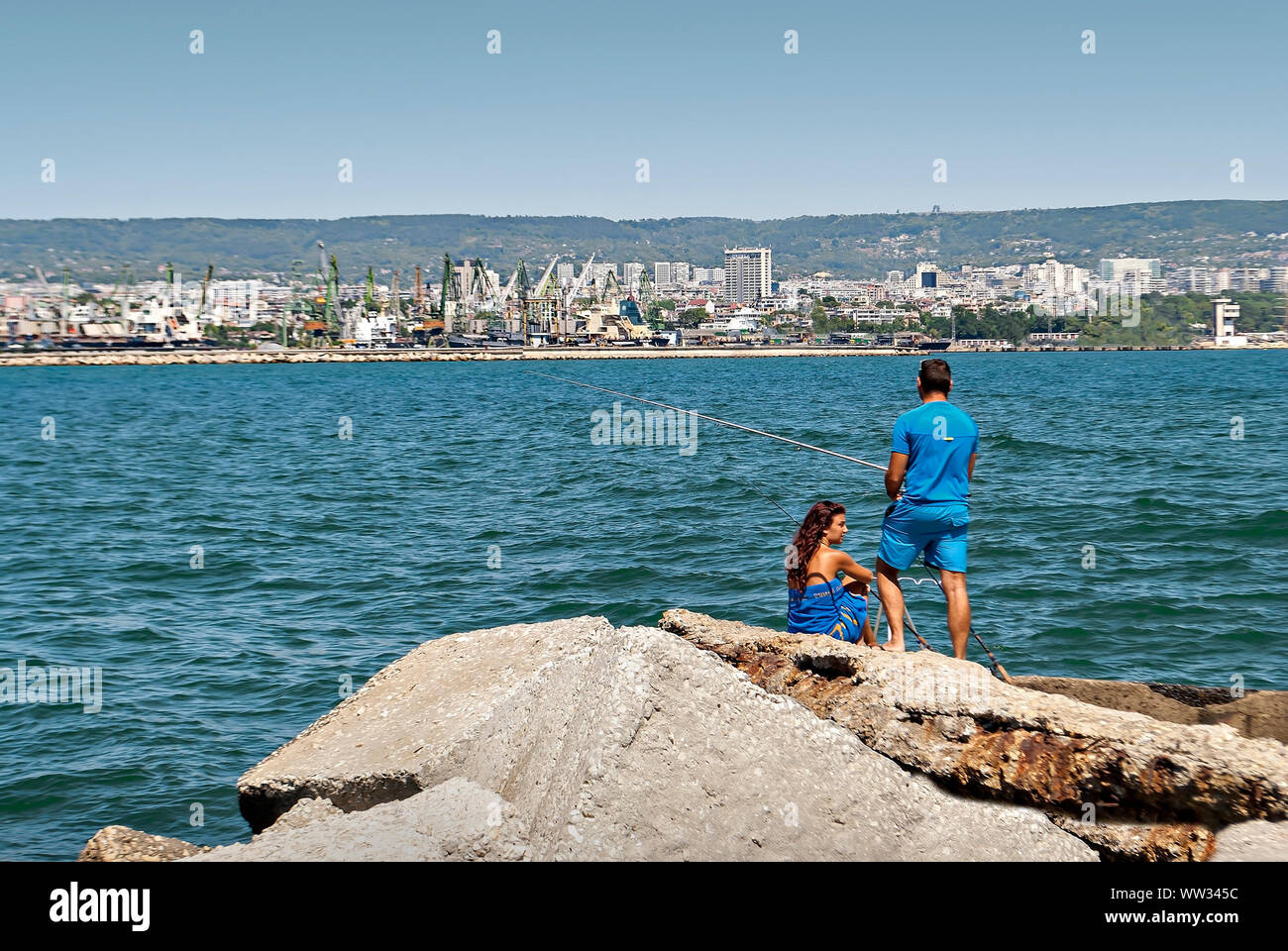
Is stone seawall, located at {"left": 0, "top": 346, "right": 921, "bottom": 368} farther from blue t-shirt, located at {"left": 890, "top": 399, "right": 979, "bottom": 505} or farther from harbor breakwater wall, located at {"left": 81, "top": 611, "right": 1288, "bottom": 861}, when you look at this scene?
harbor breakwater wall, located at {"left": 81, "top": 611, "right": 1288, "bottom": 861}

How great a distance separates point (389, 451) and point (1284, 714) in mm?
24672

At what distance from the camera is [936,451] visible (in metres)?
5.76

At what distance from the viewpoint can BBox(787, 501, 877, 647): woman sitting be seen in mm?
5672

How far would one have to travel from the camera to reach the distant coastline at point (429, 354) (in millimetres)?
134250

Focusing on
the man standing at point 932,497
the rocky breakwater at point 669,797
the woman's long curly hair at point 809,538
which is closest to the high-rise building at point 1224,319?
the man standing at point 932,497

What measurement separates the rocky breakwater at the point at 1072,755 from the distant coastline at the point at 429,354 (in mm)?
139355

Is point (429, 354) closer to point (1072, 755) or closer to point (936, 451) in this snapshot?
point (936, 451)

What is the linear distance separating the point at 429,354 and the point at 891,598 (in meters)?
143

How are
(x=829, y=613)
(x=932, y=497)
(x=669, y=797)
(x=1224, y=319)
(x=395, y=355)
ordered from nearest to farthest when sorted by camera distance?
(x=669, y=797), (x=829, y=613), (x=932, y=497), (x=395, y=355), (x=1224, y=319)

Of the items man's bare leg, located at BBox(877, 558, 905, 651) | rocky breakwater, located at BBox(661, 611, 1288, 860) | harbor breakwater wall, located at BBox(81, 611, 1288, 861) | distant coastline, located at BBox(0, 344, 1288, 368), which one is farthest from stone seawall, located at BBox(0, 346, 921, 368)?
rocky breakwater, located at BBox(661, 611, 1288, 860)

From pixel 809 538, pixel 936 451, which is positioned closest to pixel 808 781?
pixel 809 538

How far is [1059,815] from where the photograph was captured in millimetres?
3967

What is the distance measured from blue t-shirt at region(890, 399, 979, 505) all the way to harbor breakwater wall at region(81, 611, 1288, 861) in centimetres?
127
